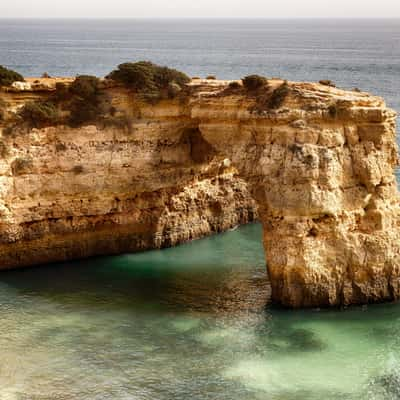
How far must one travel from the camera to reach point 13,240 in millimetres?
39281

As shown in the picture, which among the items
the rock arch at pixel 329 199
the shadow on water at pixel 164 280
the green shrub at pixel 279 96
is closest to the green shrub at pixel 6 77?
the shadow on water at pixel 164 280

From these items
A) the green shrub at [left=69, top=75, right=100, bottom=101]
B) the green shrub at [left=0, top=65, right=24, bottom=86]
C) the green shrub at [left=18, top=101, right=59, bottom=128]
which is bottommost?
the green shrub at [left=18, top=101, right=59, bottom=128]

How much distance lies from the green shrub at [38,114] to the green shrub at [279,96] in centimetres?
1156

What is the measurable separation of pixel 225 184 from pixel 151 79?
9.29m

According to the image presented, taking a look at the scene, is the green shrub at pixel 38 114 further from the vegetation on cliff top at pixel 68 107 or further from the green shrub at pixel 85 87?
the green shrub at pixel 85 87

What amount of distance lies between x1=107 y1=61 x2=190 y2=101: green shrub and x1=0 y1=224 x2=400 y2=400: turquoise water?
910 centimetres

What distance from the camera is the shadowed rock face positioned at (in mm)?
33656

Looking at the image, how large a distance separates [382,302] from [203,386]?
1069cm

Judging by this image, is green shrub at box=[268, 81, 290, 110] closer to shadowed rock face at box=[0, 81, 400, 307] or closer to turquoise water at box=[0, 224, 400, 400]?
shadowed rock face at box=[0, 81, 400, 307]

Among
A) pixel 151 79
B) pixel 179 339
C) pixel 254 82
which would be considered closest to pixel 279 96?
pixel 254 82

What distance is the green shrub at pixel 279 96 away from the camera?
34406 millimetres

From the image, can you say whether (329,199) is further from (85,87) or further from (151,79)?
(85,87)

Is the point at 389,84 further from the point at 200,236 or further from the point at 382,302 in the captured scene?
the point at 382,302

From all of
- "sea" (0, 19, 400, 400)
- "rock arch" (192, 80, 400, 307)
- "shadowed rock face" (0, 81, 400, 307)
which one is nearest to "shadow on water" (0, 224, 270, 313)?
"sea" (0, 19, 400, 400)
